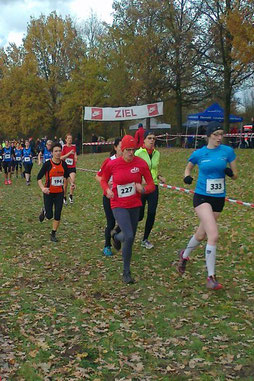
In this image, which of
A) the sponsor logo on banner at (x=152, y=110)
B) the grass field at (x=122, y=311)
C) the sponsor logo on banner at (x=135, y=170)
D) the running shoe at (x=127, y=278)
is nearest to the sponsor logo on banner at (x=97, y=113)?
the sponsor logo on banner at (x=152, y=110)

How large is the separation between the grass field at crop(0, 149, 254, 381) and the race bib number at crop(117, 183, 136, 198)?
138cm

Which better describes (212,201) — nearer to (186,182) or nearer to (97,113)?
(186,182)

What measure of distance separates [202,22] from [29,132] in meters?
30.5

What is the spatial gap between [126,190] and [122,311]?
1780 millimetres

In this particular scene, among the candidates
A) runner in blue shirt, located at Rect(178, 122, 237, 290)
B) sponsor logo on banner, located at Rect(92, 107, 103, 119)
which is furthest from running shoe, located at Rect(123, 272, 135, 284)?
sponsor logo on banner, located at Rect(92, 107, 103, 119)

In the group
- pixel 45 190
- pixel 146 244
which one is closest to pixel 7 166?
pixel 45 190

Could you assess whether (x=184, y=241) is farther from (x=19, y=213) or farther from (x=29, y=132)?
(x=29, y=132)

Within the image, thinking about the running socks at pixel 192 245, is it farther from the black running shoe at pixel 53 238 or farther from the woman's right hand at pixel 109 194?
the black running shoe at pixel 53 238

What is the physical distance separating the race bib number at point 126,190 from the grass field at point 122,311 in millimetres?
1376

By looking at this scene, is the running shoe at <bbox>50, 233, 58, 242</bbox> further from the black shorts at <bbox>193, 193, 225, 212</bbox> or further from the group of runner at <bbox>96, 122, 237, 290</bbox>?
the black shorts at <bbox>193, 193, 225, 212</bbox>

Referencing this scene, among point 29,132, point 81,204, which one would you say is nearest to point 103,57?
point 29,132

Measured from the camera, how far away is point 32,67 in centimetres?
5169

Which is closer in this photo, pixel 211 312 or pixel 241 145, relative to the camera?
A: pixel 211 312

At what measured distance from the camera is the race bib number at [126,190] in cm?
683
